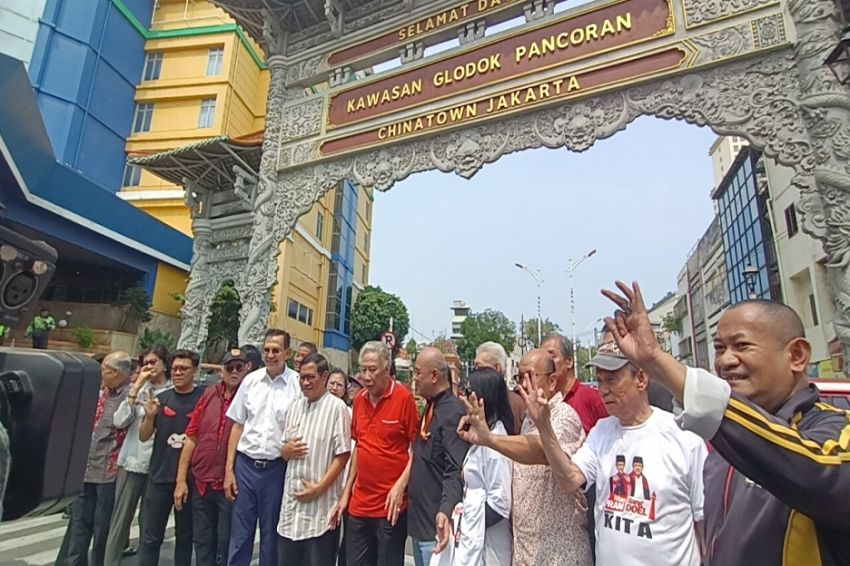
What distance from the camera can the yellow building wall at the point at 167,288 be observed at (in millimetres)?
15453

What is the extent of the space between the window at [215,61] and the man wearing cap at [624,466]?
23.5 m

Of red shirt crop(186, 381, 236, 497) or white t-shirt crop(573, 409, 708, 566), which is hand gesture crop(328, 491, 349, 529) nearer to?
red shirt crop(186, 381, 236, 497)

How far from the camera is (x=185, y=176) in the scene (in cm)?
883

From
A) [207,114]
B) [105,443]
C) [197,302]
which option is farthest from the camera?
[207,114]

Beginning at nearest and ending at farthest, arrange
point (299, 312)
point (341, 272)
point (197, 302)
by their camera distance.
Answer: point (197, 302) < point (299, 312) < point (341, 272)

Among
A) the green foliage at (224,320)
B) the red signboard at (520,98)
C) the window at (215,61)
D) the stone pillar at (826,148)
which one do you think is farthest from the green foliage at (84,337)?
the stone pillar at (826,148)

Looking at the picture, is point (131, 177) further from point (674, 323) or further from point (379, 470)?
point (674, 323)

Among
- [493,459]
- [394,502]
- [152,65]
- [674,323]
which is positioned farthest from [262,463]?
[674,323]

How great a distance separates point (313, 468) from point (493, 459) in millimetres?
1347

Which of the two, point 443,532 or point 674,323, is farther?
point 674,323

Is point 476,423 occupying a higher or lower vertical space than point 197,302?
lower

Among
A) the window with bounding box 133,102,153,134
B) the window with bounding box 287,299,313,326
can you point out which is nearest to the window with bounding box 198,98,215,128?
the window with bounding box 133,102,153,134

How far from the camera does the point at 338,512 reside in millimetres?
2764

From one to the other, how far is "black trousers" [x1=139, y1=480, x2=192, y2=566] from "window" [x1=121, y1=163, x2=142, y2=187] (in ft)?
68.5
